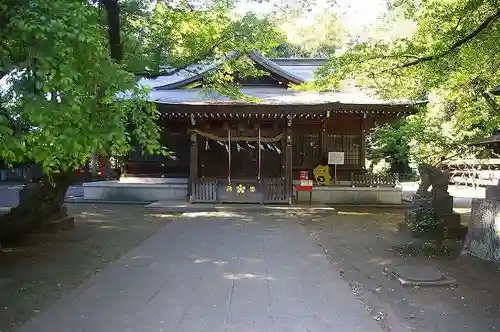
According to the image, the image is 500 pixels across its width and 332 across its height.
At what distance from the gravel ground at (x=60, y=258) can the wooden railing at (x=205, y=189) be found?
2782 mm

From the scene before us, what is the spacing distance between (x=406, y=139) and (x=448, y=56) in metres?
19.6

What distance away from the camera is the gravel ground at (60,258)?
571 centimetres

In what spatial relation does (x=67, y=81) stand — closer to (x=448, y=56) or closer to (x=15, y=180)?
(x=448, y=56)

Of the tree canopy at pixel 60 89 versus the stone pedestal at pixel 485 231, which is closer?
the tree canopy at pixel 60 89

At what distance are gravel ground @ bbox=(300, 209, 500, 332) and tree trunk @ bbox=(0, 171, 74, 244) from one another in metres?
6.39

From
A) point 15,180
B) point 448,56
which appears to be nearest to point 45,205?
point 448,56

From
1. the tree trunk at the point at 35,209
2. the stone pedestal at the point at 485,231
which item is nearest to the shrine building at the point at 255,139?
the tree trunk at the point at 35,209

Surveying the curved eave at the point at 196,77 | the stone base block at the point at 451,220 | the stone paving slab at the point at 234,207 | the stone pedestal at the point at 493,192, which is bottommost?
the stone paving slab at the point at 234,207

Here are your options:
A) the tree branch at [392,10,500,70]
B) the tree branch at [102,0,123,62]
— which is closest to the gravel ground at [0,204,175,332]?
the tree branch at [102,0,123,62]

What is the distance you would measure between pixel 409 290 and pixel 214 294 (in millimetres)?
2755

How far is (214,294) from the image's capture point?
19.4ft

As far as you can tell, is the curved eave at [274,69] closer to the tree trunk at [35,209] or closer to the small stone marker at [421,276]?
the tree trunk at [35,209]

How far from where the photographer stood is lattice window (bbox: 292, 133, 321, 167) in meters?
19.0

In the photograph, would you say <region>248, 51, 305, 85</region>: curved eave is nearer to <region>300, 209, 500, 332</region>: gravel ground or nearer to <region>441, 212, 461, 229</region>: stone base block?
<region>300, 209, 500, 332</region>: gravel ground
